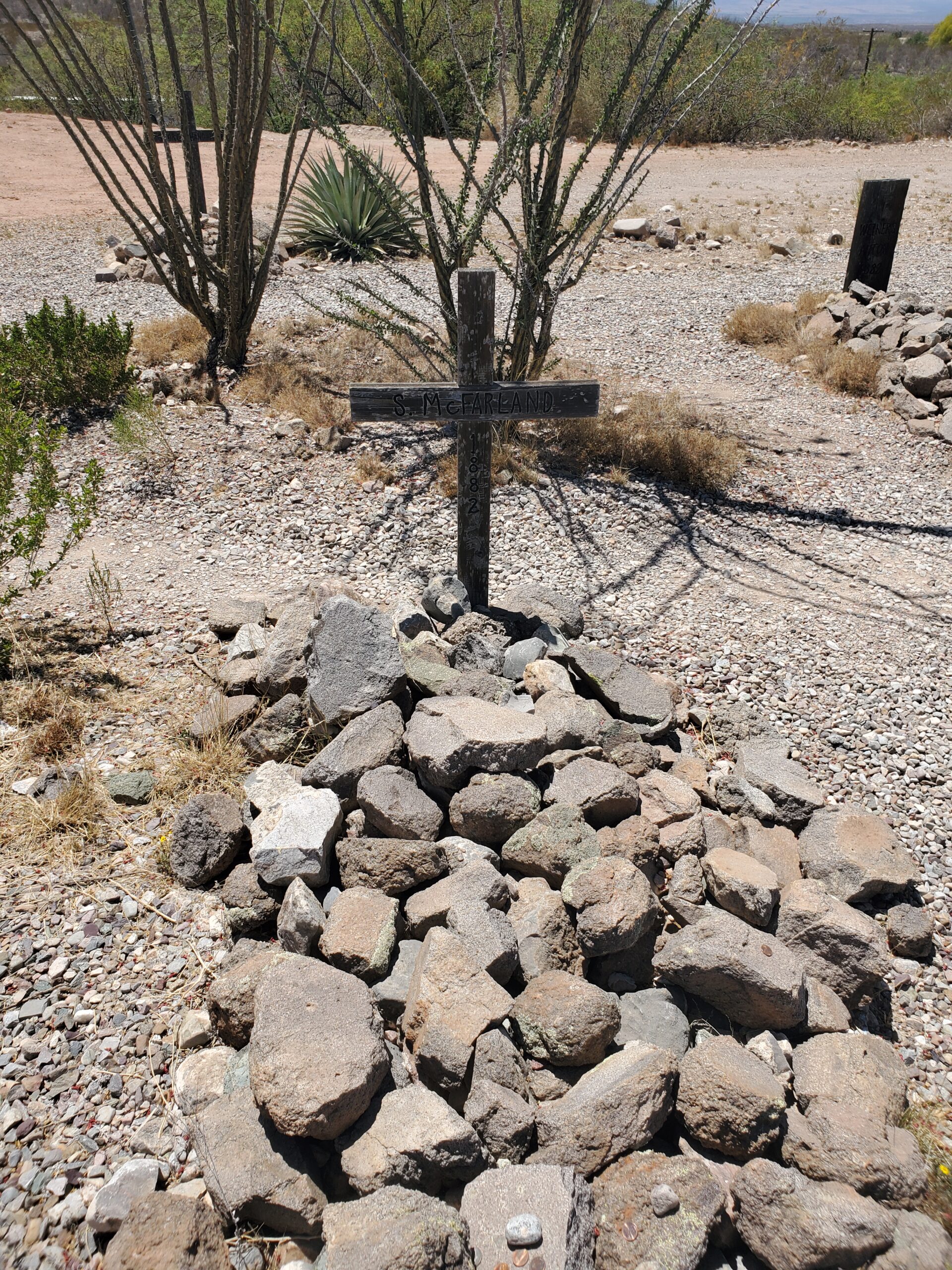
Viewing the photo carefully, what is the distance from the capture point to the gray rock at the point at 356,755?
2.93 metres

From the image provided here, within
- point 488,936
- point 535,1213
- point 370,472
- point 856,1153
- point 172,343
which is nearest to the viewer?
point 535,1213

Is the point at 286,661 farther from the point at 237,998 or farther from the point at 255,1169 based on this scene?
the point at 255,1169

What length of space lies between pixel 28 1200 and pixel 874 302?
9.27 m

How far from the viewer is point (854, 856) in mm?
2877

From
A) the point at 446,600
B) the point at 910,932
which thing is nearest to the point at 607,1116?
the point at 910,932

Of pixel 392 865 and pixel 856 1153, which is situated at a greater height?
pixel 392 865

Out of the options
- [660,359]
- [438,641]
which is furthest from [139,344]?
[438,641]

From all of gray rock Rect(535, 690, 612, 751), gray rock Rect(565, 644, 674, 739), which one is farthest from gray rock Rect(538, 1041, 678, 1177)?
gray rock Rect(565, 644, 674, 739)

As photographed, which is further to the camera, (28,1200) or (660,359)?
(660,359)

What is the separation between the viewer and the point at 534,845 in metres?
2.72

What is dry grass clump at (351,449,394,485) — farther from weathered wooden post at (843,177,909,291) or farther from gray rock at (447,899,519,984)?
weathered wooden post at (843,177,909,291)

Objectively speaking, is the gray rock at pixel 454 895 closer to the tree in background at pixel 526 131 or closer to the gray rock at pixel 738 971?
the gray rock at pixel 738 971

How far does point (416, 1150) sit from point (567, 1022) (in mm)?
486

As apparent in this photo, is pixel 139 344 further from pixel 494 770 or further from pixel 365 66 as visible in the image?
pixel 365 66
